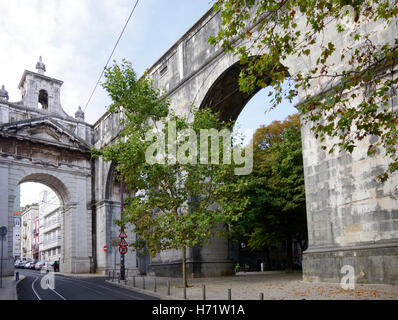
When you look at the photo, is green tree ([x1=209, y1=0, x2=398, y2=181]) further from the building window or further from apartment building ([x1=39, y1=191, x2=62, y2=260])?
apartment building ([x1=39, y1=191, x2=62, y2=260])

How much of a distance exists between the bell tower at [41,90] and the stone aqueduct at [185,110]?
0.30 feet

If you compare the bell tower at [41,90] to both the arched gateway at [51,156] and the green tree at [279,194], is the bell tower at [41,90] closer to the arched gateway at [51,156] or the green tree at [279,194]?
the arched gateway at [51,156]

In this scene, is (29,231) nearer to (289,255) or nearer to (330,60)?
(289,255)

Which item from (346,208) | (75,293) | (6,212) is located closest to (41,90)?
(6,212)

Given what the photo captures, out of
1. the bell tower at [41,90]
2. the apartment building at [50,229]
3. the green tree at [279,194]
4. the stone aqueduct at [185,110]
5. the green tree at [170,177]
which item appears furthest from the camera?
the apartment building at [50,229]

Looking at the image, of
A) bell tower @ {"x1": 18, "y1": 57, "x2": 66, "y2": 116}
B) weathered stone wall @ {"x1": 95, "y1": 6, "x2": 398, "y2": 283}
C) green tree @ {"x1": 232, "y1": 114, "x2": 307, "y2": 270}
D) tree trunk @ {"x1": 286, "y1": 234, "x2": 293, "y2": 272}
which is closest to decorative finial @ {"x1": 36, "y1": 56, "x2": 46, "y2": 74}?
bell tower @ {"x1": 18, "y1": 57, "x2": 66, "y2": 116}

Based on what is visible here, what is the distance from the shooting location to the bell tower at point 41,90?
35.2 m

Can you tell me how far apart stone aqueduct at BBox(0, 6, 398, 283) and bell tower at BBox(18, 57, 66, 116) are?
3.6 inches

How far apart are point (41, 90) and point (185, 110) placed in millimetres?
19989

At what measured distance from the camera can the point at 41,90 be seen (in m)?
36.6

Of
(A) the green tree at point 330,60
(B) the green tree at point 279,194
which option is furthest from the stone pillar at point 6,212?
(A) the green tree at point 330,60

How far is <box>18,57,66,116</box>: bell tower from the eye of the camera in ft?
116
